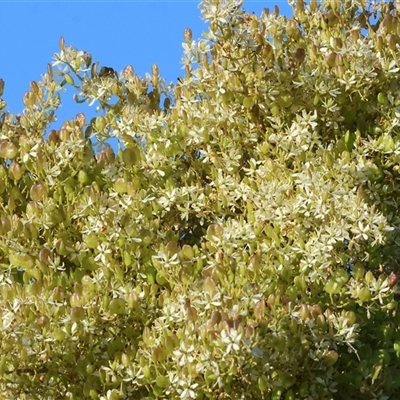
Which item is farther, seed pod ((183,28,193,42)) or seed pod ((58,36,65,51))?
seed pod ((183,28,193,42))

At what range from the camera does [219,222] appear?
537 cm

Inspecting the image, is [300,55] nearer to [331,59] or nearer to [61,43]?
[331,59]

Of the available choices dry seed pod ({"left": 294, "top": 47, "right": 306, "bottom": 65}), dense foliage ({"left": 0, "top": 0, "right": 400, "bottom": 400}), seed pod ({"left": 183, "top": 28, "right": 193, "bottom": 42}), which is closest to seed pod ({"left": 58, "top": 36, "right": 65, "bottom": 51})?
dense foliage ({"left": 0, "top": 0, "right": 400, "bottom": 400})

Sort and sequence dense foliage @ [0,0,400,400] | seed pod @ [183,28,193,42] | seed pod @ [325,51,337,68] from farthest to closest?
seed pod @ [183,28,193,42], seed pod @ [325,51,337,68], dense foliage @ [0,0,400,400]

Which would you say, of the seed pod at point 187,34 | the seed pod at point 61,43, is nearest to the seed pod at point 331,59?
the seed pod at point 187,34

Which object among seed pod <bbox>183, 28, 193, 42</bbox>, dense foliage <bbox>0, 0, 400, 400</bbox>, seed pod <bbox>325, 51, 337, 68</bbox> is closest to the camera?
dense foliage <bbox>0, 0, 400, 400</bbox>

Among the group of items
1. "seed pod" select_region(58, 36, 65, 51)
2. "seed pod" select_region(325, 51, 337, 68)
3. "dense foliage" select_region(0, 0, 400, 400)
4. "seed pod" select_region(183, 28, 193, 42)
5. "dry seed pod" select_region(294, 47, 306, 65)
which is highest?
"seed pod" select_region(58, 36, 65, 51)

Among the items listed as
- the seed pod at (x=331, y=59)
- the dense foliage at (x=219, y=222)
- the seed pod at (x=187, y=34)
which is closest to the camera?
the dense foliage at (x=219, y=222)

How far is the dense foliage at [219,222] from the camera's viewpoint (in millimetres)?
4660

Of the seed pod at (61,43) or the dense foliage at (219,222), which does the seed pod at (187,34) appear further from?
the seed pod at (61,43)

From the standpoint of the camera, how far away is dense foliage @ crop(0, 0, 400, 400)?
4.66 m

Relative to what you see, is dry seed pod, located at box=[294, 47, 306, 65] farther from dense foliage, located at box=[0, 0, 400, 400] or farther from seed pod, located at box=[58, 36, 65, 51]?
seed pod, located at box=[58, 36, 65, 51]

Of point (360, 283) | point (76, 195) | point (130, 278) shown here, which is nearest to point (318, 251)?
point (360, 283)

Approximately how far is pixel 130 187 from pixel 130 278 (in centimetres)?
52
